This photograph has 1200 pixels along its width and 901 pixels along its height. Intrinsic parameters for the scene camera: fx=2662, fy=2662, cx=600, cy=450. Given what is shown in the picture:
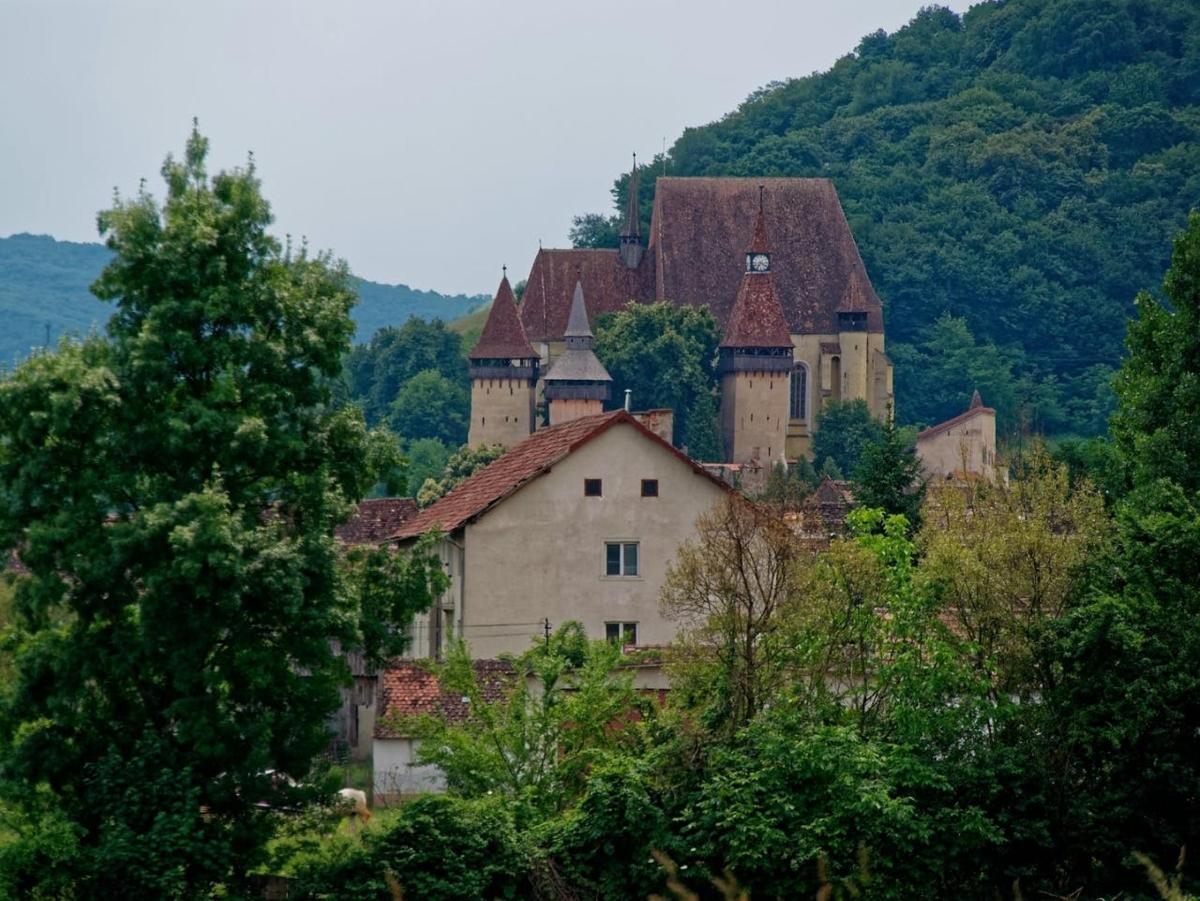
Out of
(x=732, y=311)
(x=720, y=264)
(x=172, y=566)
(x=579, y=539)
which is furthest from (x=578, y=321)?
(x=172, y=566)

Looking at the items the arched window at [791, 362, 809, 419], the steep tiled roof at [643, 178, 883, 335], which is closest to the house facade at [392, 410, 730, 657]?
the arched window at [791, 362, 809, 419]

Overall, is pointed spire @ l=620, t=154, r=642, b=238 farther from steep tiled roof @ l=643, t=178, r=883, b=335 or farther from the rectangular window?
the rectangular window

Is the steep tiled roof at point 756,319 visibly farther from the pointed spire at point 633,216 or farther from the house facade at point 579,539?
the house facade at point 579,539

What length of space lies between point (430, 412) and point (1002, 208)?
154ft

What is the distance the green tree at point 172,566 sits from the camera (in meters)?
25.8

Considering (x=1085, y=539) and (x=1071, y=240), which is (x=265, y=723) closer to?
(x=1085, y=539)

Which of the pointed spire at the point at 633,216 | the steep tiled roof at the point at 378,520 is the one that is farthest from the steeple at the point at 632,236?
the steep tiled roof at the point at 378,520

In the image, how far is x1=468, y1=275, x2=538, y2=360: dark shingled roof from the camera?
12825 cm

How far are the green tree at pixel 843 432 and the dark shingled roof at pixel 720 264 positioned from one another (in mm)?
8461

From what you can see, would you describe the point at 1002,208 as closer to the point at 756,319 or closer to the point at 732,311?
the point at 732,311

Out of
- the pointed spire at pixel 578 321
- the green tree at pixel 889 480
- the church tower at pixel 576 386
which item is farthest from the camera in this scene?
the pointed spire at pixel 578 321

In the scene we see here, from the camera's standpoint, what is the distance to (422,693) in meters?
35.9

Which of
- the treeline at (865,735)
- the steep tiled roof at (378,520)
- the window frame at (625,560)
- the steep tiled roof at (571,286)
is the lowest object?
the treeline at (865,735)

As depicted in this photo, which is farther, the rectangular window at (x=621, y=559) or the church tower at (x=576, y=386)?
the church tower at (x=576, y=386)
